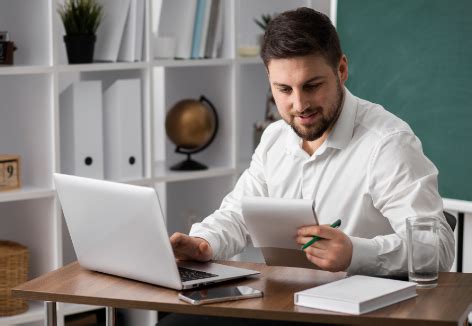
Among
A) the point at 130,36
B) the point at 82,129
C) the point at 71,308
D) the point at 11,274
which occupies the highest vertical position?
the point at 130,36

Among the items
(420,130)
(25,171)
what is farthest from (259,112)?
(25,171)

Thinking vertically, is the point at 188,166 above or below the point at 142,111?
below

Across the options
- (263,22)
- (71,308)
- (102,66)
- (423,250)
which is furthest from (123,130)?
(423,250)

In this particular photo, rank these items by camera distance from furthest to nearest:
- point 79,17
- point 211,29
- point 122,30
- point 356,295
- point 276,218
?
point 211,29 < point 122,30 < point 79,17 < point 276,218 < point 356,295

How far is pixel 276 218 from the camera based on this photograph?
79.0 inches

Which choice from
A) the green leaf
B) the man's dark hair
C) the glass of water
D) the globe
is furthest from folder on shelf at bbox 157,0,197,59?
the glass of water

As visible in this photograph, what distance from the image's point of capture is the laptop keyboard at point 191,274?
6.55ft

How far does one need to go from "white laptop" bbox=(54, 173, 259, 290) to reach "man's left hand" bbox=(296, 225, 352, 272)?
6.8 inches

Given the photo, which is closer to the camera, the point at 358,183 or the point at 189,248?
the point at 189,248

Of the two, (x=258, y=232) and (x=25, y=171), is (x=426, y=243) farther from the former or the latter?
(x=25, y=171)

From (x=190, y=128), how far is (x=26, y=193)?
0.79m

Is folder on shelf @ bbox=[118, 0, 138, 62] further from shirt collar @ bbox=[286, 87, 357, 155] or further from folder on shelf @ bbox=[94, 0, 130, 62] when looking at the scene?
shirt collar @ bbox=[286, 87, 357, 155]

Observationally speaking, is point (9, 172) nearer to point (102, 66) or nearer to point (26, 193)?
point (26, 193)

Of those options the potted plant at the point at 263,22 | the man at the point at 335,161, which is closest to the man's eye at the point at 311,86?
the man at the point at 335,161
